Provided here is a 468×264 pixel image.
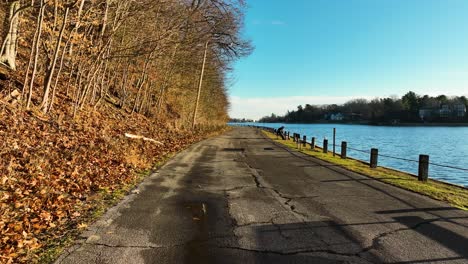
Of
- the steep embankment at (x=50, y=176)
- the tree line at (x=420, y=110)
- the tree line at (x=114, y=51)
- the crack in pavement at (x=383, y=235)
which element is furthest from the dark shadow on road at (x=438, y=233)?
the tree line at (x=420, y=110)

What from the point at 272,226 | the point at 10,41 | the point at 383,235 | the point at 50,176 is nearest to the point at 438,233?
the point at 383,235

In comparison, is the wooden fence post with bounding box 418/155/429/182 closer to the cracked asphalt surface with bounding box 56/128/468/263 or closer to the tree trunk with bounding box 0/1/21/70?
the cracked asphalt surface with bounding box 56/128/468/263

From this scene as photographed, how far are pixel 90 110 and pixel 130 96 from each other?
10219mm

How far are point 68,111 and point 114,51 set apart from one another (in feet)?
11.5

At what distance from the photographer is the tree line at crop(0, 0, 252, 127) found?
12.4 m

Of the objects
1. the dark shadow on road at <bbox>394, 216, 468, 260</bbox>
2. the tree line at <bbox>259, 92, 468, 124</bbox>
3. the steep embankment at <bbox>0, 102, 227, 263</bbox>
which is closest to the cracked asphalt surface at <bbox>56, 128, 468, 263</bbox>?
the dark shadow on road at <bbox>394, 216, 468, 260</bbox>

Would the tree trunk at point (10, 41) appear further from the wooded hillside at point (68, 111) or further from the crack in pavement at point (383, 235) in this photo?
the crack in pavement at point (383, 235)

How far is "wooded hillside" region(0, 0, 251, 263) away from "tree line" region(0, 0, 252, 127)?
0.24 ft

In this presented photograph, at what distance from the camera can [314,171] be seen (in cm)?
1288

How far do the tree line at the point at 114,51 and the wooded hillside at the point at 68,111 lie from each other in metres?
0.07

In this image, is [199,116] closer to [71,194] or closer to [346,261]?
[71,194]

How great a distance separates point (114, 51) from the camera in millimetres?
16094

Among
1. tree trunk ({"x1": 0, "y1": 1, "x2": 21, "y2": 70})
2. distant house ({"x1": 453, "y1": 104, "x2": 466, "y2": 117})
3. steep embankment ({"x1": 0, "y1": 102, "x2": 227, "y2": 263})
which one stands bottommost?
steep embankment ({"x1": 0, "y1": 102, "x2": 227, "y2": 263})

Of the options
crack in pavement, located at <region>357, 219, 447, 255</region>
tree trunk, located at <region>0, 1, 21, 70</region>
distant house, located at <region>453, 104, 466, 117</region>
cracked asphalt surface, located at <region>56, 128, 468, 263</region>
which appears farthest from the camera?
distant house, located at <region>453, 104, 466, 117</region>
